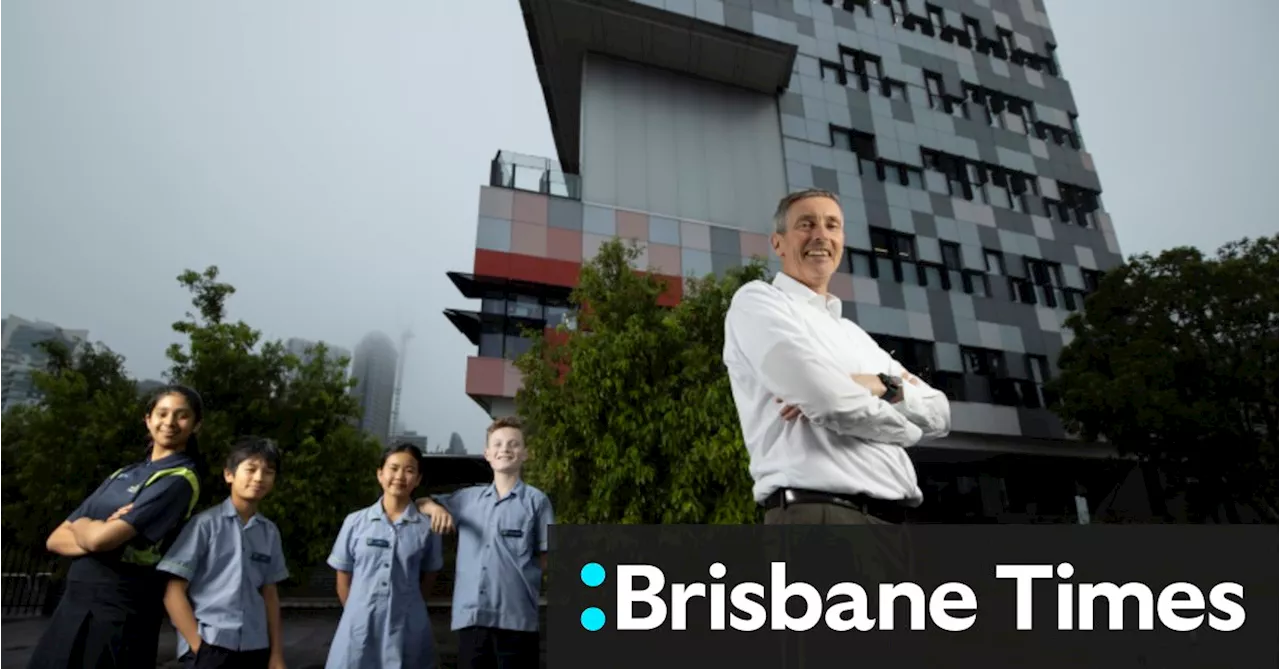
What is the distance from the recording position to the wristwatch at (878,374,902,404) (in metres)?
1.56

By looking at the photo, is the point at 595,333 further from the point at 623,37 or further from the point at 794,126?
the point at 794,126

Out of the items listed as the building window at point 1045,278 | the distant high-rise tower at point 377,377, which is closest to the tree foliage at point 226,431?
the building window at point 1045,278

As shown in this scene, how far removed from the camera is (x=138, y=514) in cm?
254

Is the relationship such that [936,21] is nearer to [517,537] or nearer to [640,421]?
[640,421]

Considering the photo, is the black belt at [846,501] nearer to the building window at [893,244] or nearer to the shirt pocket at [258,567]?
the shirt pocket at [258,567]

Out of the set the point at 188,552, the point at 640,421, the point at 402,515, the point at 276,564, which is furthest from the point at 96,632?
the point at 640,421

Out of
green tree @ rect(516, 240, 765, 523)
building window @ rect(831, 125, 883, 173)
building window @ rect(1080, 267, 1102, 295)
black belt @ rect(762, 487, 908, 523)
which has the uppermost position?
building window @ rect(831, 125, 883, 173)

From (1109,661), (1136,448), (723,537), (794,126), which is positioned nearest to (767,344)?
(723,537)

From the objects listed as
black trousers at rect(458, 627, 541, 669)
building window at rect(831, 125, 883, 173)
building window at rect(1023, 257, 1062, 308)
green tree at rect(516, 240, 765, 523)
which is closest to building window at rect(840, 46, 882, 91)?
building window at rect(831, 125, 883, 173)

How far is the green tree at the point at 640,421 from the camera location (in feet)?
28.7

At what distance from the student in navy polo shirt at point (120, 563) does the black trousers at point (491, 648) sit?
1287mm

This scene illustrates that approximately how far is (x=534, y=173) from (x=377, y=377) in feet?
272

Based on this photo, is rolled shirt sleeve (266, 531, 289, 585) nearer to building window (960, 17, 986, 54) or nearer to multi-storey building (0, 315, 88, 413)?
building window (960, 17, 986, 54)

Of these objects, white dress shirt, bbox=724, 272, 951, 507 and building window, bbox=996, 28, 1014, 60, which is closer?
white dress shirt, bbox=724, 272, 951, 507
